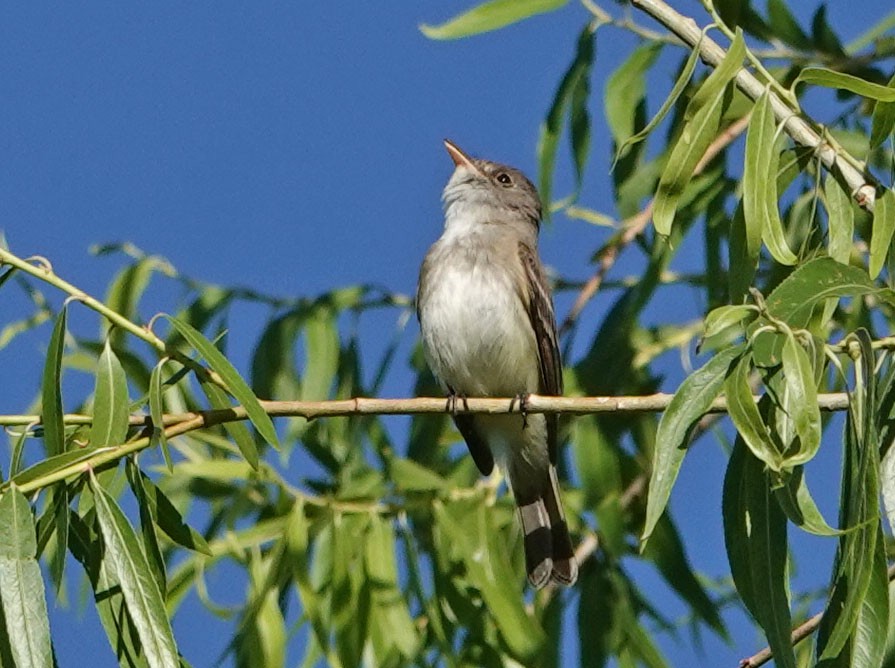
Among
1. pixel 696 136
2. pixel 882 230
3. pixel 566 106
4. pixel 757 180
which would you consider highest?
pixel 566 106

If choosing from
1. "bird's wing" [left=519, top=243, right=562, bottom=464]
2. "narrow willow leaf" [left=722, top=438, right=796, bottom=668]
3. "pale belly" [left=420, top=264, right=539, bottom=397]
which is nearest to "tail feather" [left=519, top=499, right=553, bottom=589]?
"bird's wing" [left=519, top=243, right=562, bottom=464]

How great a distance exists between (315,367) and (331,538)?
79cm

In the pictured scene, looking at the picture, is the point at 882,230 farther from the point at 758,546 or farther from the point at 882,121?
the point at 758,546

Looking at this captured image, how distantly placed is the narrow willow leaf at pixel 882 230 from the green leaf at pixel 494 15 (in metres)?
1.46

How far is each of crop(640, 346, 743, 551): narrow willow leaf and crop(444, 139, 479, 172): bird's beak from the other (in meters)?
3.90

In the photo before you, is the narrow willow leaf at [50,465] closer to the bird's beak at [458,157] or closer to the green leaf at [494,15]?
the green leaf at [494,15]

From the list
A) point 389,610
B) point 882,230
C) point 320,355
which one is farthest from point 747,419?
point 320,355

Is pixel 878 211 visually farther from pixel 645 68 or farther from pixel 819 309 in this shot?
pixel 645 68

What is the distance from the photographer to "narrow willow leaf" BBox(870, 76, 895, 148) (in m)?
3.11

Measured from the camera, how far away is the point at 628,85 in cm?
485

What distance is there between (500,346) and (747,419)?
3120 millimetres

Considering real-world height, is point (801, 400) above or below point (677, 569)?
above

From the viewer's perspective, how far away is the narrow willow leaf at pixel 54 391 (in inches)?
123

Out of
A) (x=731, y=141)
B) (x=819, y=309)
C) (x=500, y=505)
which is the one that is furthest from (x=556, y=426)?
(x=819, y=309)
